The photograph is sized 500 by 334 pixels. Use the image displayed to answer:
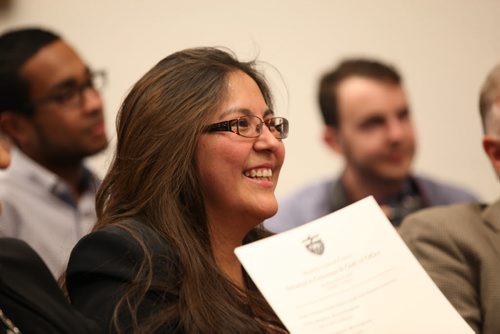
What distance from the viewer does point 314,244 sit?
173 cm

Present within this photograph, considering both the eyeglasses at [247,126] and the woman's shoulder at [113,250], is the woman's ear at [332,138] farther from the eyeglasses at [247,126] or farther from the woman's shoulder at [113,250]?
the woman's shoulder at [113,250]

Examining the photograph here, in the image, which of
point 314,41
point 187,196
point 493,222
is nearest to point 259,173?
point 187,196

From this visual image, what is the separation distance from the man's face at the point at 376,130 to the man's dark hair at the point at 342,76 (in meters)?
0.05

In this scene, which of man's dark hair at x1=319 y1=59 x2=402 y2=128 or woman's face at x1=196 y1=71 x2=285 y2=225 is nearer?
woman's face at x1=196 y1=71 x2=285 y2=225

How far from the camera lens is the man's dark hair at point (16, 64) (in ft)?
10.5

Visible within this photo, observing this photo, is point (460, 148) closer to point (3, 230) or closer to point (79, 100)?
point (79, 100)

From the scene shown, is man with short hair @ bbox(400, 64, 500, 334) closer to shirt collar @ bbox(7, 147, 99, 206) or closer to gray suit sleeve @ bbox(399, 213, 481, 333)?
gray suit sleeve @ bbox(399, 213, 481, 333)

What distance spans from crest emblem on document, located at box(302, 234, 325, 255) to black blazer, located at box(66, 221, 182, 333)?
0.90 ft

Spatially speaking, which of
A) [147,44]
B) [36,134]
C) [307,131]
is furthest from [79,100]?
[307,131]

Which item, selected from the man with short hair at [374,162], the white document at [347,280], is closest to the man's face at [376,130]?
the man with short hair at [374,162]

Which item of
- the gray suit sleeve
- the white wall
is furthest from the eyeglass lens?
the white wall

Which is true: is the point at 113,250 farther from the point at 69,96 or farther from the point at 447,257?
the point at 69,96

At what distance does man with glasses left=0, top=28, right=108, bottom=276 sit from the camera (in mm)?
3104

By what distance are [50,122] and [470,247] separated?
1599mm
